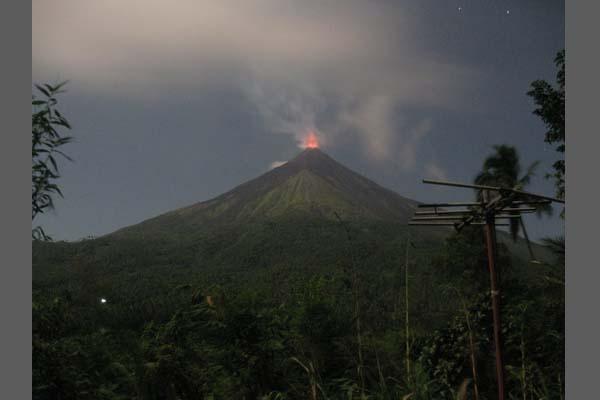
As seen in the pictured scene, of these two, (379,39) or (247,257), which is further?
(247,257)

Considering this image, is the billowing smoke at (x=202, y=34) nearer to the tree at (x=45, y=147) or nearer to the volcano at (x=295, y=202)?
the tree at (x=45, y=147)

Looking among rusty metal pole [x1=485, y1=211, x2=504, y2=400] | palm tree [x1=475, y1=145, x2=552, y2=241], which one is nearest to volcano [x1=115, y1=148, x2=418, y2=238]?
palm tree [x1=475, y1=145, x2=552, y2=241]

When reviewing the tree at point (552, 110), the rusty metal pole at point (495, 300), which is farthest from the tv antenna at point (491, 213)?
the tree at point (552, 110)

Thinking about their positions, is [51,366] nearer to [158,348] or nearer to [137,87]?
[158,348]

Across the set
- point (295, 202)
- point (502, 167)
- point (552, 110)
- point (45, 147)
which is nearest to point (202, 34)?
point (45, 147)

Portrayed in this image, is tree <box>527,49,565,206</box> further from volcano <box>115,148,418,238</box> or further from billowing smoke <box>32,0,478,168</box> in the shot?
volcano <box>115,148,418,238</box>

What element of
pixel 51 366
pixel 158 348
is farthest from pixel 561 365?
pixel 51 366
